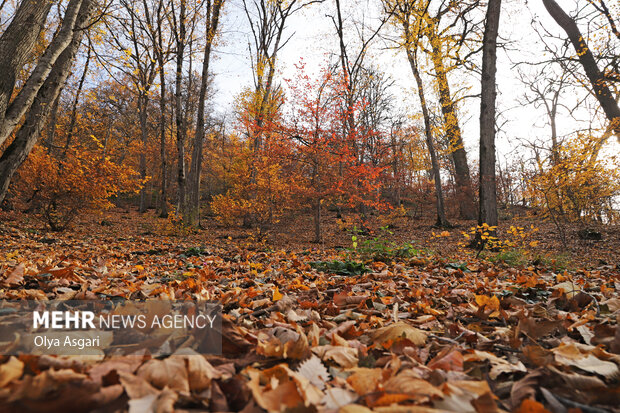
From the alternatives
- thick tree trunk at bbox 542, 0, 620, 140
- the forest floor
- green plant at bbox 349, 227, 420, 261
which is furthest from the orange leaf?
thick tree trunk at bbox 542, 0, 620, 140

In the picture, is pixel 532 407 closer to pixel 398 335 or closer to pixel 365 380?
pixel 365 380

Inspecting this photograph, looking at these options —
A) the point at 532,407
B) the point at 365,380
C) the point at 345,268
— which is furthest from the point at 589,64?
the point at 365,380

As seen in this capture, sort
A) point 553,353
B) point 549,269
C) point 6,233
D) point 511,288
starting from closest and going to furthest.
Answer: point 553,353 < point 511,288 < point 549,269 < point 6,233

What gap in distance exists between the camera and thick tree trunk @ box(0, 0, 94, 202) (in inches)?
173

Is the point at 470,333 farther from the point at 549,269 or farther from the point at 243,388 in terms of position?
the point at 549,269

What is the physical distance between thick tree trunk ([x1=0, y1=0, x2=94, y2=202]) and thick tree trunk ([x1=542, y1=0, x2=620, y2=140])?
1284 centimetres

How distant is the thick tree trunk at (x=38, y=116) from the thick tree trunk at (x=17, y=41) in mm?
428

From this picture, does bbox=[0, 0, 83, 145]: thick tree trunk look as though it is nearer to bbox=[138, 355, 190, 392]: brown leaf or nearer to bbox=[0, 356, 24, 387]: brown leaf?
bbox=[0, 356, 24, 387]: brown leaf

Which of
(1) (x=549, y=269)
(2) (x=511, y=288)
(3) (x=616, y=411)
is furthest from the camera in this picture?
(1) (x=549, y=269)

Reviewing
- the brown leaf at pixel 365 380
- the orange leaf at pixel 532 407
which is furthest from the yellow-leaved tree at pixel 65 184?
the orange leaf at pixel 532 407

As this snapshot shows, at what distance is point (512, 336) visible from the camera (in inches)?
51.2

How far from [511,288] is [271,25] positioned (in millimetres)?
15893

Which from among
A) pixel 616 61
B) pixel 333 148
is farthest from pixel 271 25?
pixel 616 61

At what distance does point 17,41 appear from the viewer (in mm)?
3850
